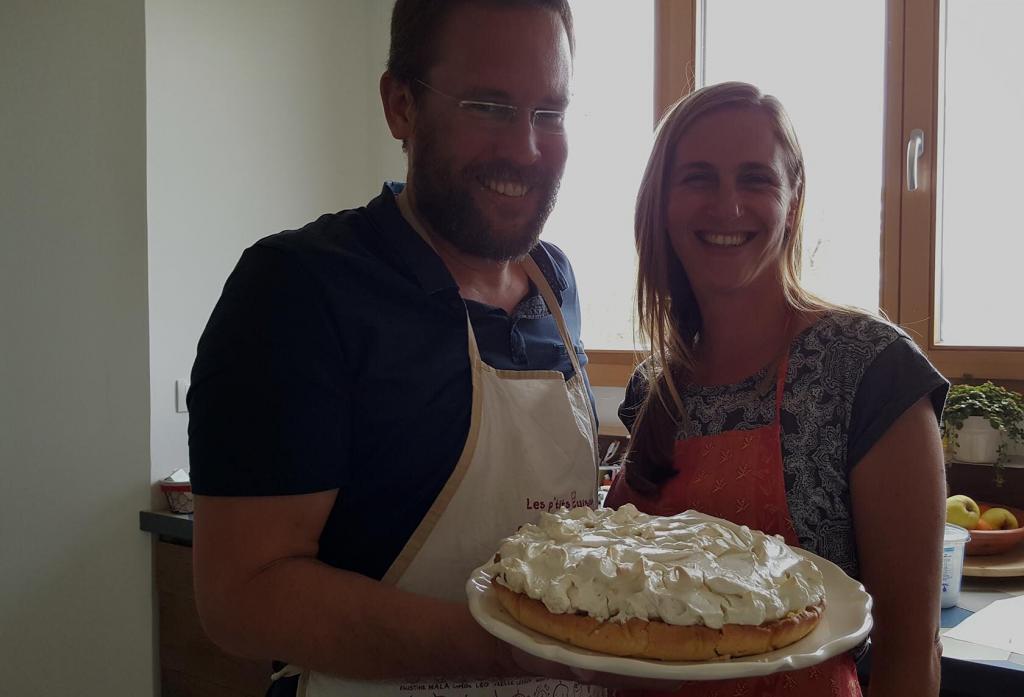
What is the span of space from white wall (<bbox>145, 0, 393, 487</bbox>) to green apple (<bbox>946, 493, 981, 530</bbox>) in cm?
219

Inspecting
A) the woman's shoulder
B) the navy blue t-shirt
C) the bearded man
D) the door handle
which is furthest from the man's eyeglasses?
the door handle

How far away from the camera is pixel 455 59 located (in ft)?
4.06

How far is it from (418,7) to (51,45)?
6.34 ft

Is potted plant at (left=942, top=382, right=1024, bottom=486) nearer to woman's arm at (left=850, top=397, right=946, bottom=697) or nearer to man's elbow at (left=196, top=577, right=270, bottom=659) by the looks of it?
woman's arm at (left=850, top=397, right=946, bottom=697)

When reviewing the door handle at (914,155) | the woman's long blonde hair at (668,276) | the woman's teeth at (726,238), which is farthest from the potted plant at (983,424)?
the woman's teeth at (726,238)

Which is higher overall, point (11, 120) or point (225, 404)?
point (11, 120)

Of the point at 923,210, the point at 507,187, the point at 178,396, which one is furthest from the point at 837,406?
the point at 178,396

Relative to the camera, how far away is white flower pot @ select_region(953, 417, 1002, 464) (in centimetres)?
221

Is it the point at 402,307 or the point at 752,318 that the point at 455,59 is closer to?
the point at 402,307

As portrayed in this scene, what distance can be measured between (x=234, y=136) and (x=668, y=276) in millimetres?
1930

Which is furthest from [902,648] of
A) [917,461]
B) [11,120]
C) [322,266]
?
[11,120]

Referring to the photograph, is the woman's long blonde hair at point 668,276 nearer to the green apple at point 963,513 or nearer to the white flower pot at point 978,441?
the green apple at point 963,513

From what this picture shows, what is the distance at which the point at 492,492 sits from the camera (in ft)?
4.03

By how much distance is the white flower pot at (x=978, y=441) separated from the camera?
2.21m
